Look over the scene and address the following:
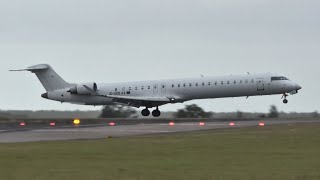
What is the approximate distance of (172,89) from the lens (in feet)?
210

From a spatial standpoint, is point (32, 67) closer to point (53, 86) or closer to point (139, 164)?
point (53, 86)

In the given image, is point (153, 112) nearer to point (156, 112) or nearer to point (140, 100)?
point (156, 112)

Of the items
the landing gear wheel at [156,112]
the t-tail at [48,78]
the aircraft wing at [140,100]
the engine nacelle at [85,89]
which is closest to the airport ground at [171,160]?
the aircraft wing at [140,100]

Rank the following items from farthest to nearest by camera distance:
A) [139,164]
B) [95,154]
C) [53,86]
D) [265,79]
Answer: [53,86] → [265,79] → [95,154] → [139,164]

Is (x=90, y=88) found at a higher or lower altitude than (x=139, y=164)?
higher

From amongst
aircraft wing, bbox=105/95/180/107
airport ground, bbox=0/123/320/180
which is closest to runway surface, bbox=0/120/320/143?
airport ground, bbox=0/123/320/180

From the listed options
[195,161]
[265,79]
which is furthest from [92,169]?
[265,79]

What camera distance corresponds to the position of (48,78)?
71875 mm

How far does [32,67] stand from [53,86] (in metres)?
3.08

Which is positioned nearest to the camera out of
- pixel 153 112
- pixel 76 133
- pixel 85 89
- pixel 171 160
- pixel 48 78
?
pixel 171 160

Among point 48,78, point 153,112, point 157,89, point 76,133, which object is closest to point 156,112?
point 153,112

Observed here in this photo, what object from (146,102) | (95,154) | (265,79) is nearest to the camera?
(95,154)

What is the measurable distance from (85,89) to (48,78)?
5.89 meters

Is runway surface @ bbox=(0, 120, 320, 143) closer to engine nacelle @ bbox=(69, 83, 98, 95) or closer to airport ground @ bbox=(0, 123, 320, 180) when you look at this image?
airport ground @ bbox=(0, 123, 320, 180)
